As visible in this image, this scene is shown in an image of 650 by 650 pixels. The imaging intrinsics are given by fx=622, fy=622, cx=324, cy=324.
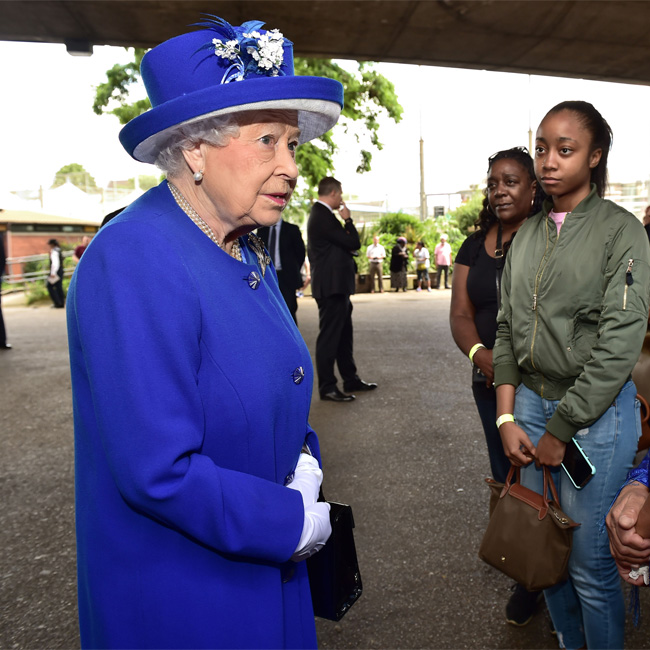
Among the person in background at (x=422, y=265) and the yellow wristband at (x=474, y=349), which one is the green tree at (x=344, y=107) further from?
the yellow wristband at (x=474, y=349)

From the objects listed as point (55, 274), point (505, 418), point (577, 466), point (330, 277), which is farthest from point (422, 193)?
point (577, 466)

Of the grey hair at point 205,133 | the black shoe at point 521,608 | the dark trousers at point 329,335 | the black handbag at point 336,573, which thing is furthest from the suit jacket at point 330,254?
the grey hair at point 205,133

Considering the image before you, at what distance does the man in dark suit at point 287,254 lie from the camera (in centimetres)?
654

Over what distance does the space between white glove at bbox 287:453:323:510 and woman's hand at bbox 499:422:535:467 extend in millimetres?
937

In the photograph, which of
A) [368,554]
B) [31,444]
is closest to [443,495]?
[368,554]

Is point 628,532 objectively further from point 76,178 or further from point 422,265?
point 76,178

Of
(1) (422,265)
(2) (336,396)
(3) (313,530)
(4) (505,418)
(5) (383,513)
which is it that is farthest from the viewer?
(1) (422,265)

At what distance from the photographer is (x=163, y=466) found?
1122mm

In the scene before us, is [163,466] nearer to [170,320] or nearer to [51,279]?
[170,320]

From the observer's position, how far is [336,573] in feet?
5.55

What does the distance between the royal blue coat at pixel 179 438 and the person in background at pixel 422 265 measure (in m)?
19.1

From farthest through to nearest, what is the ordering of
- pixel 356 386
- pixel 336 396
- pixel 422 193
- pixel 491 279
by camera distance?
pixel 422 193, pixel 356 386, pixel 336 396, pixel 491 279

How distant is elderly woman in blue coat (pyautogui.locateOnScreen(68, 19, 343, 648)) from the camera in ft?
3.76

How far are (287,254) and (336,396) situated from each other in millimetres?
1635
